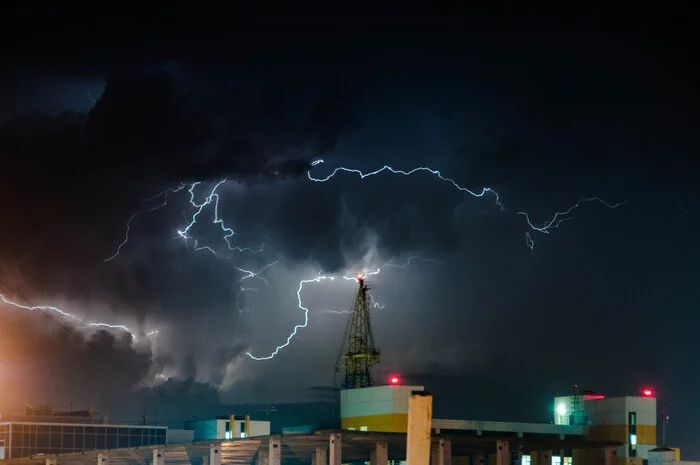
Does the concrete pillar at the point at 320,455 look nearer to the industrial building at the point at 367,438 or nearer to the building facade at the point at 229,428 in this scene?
the industrial building at the point at 367,438

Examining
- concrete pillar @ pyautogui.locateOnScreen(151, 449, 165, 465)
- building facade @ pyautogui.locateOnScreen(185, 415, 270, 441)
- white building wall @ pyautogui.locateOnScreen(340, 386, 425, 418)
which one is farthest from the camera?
building facade @ pyautogui.locateOnScreen(185, 415, 270, 441)

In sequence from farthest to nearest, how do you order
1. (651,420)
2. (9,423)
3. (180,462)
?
1. (9,423)
2. (651,420)
3. (180,462)

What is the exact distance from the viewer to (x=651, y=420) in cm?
8531

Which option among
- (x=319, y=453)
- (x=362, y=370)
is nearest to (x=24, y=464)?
(x=319, y=453)

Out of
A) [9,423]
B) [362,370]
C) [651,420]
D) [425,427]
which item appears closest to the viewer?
[425,427]

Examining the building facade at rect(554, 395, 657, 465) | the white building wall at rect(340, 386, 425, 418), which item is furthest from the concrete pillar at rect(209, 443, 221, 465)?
the building facade at rect(554, 395, 657, 465)

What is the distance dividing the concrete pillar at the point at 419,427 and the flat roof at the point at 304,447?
41689mm

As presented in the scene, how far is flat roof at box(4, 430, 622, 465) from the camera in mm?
59281

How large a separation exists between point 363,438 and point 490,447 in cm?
1188

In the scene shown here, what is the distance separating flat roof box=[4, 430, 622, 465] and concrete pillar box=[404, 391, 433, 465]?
41689 millimetres

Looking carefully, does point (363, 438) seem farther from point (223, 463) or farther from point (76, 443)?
point (76, 443)

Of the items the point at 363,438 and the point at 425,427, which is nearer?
the point at 425,427

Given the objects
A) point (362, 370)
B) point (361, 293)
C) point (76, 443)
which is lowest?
point (76, 443)

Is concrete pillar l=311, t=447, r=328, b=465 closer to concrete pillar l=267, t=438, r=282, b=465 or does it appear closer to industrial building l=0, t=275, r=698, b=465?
industrial building l=0, t=275, r=698, b=465
